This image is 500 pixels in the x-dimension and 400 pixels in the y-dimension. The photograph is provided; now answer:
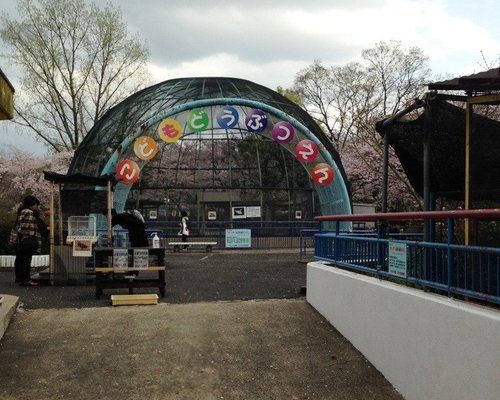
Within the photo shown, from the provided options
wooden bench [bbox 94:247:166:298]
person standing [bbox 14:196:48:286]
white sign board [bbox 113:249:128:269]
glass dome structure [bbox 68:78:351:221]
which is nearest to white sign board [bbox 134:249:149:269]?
wooden bench [bbox 94:247:166:298]

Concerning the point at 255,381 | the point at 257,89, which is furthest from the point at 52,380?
the point at 257,89

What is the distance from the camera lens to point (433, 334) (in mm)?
4637

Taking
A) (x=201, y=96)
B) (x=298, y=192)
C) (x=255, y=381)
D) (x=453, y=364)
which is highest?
(x=201, y=96)

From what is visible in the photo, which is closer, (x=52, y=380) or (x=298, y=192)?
(x=52, y=380)

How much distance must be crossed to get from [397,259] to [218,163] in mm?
21608

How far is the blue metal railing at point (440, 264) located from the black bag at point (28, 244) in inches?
265

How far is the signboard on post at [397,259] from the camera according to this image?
561cm

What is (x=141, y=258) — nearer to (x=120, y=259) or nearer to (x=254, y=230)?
(x=120, y=259)

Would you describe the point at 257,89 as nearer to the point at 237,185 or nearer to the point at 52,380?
the point at 237,185

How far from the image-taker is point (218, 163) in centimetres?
2700

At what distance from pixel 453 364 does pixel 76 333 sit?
4.81 meters

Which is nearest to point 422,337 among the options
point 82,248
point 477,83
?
point 477,83

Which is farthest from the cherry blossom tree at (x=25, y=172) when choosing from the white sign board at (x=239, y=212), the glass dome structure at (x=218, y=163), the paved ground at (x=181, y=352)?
the paved ground at (x=181, y=352)

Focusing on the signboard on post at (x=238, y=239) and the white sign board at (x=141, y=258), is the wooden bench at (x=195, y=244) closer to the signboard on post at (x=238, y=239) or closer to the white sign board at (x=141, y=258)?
the signboard on post at (x=238, y=239)
